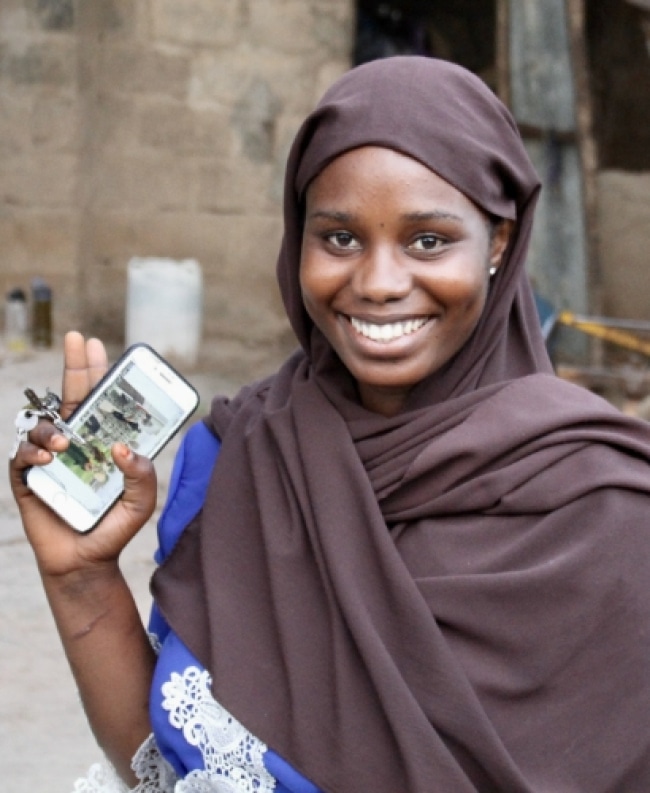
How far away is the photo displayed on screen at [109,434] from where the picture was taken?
176 cm

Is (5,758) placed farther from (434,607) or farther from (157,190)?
(157,190)

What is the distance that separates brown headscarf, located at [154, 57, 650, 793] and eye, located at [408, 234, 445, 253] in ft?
0.21

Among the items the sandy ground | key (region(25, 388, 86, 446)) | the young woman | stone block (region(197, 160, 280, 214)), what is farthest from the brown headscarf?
stone block (region(197, 160, 280, 214))

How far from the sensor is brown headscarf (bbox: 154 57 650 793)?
1535 millimetres

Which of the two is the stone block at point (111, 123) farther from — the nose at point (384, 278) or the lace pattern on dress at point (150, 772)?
the nose at point (384, 278)

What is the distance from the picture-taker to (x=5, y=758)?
116 inches

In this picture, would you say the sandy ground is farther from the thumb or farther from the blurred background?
the blurred background

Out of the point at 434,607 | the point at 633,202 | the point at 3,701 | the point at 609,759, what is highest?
the point at 434,607

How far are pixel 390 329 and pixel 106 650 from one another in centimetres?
58

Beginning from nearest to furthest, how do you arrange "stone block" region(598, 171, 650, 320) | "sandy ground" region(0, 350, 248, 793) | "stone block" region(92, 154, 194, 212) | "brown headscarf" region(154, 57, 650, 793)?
1. "brown headscarf" region(154, 57, 650, 793)
2. "sandy ground" region(0, 350, 248, 793)
3. "stone block" region(92, 154, 194, 212)
4. "stone block" region(598, 171, 650, 320)

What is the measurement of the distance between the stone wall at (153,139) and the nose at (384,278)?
4.16 m

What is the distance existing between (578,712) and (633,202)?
4.74 metres

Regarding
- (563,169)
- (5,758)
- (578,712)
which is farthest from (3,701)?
(563,169)

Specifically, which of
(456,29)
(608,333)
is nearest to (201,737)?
(608,333)
